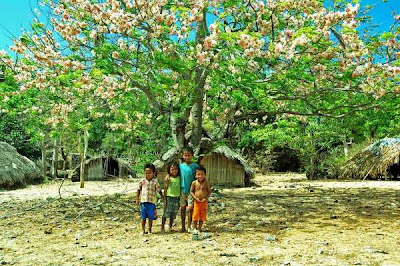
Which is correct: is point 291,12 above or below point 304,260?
above

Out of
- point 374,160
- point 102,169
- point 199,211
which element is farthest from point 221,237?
point 102,169

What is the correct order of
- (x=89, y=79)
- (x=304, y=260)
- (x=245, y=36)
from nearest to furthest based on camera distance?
(x=304, y=260), (x=245, y=36), (x=89, y=79)

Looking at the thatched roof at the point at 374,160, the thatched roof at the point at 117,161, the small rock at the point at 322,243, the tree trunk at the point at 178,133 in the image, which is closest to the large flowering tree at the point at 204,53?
the tree trunk at the point at 178,133

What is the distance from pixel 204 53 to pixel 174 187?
9.67ft

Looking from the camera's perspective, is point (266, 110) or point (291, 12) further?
point (266, 110)

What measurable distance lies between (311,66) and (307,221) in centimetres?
374

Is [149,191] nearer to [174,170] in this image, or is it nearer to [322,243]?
[174,170]

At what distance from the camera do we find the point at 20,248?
7.36m

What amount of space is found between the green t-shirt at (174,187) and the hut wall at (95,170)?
73.4 ft

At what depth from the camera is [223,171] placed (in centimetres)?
2255

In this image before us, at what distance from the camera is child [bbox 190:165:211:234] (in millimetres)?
7902

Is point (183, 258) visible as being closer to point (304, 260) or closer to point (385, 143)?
point (304, 260)

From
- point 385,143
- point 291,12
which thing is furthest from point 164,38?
point 385,143

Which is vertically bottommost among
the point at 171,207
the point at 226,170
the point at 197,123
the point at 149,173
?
the point at 171,207
